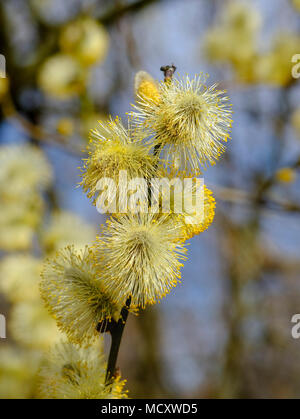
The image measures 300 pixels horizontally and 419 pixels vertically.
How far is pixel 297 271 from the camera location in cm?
429

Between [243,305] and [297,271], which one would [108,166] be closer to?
[243,305]

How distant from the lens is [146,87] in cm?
74

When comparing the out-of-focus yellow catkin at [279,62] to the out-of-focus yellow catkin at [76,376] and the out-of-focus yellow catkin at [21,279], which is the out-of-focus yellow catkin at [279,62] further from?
the out-of-focus yellow catkin at [76,376]

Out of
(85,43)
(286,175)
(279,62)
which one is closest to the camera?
(286,175)

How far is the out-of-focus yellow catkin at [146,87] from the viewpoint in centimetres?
73

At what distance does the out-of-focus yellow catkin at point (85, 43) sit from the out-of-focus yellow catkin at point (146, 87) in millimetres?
1322

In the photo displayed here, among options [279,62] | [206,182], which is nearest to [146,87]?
[206,182]

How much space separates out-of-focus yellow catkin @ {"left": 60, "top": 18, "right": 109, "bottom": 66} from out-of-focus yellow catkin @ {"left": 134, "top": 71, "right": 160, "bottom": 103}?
132cm

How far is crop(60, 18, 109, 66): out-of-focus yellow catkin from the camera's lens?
1961 millimetres

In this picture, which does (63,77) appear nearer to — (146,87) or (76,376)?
(146,87)

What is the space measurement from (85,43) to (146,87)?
4.55 ft

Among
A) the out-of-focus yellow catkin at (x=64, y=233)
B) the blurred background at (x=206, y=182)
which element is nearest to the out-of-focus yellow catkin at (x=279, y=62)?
the blurred background at (x=206, y=182)
